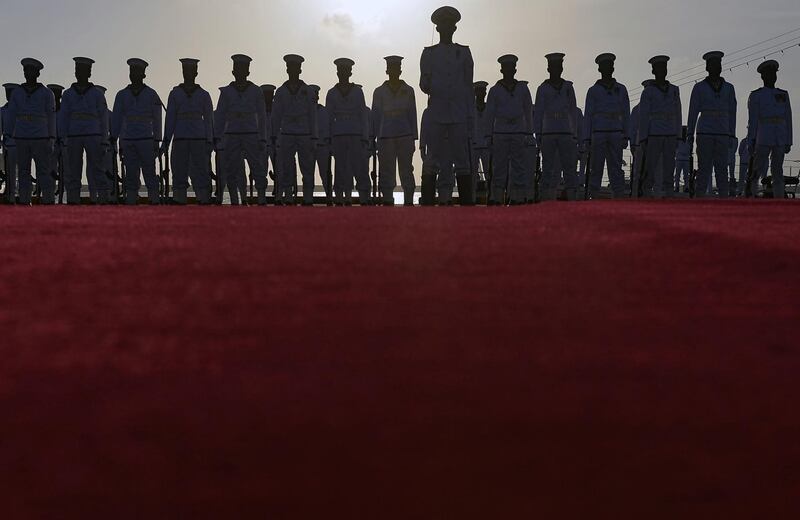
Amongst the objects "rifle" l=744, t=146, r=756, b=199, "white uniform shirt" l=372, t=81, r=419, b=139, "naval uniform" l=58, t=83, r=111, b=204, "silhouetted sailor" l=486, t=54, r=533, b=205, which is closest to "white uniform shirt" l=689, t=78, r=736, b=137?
"rifle" l=744, t=146, r=756, b=199

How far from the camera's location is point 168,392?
0.85 meters

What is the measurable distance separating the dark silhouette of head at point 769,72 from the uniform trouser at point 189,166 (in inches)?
280

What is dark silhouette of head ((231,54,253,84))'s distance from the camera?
9969mm

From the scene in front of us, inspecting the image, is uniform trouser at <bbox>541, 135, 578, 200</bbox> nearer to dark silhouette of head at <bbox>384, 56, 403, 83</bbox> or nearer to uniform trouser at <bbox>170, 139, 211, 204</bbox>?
dark silhouette of head at <bbox>384, 56, 403, 83</bbox>

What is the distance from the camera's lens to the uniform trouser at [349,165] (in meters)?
10.9

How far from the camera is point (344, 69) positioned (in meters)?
10.7

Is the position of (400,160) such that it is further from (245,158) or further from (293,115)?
(245,158)

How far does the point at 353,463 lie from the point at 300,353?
324 mm

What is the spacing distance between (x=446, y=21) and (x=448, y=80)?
1.65 ft

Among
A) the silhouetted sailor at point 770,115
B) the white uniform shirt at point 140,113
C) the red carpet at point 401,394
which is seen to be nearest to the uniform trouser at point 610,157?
the silhouetted sailor at point 770,115

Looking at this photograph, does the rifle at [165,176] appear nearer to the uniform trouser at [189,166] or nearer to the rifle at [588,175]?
the uniform trouser at [189,166]

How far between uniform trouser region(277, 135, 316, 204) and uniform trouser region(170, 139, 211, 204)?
0.92 meters

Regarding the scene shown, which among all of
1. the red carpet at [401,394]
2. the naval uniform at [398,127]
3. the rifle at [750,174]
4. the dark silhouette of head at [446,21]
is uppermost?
the dark silhouette of head at [446,21]

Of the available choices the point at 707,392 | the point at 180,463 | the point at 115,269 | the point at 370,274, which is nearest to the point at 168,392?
the point at 180,463
